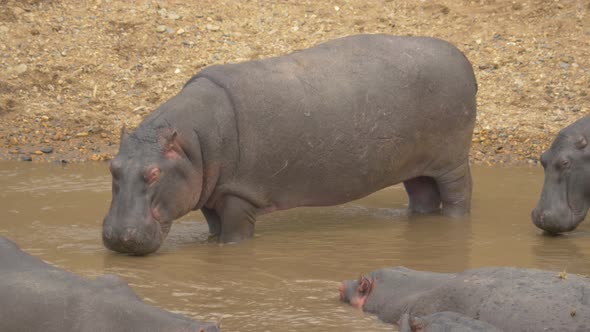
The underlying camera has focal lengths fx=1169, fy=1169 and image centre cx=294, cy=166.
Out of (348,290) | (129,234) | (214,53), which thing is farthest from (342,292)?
(214,53)

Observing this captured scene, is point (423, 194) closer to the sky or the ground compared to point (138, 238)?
closer to the ground

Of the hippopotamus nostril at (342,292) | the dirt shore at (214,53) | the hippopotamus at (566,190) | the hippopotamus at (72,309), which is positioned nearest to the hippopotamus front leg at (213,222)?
the hippopotamus nostril at (342,292)

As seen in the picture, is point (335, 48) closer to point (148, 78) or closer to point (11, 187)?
point (11, 187)

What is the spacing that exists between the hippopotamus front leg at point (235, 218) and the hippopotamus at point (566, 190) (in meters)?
2.06

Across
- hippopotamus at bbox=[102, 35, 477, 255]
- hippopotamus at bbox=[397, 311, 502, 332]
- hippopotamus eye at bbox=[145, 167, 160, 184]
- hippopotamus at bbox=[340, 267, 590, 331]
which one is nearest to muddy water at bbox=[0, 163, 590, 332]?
hippopotamus at bbox=[340, 267, 590, 331]

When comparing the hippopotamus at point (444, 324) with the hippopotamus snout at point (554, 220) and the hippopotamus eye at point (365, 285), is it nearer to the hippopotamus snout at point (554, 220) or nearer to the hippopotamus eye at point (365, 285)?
the hippopotamus eye at point (365, 285)

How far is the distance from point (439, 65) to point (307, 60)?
1064 millimetres

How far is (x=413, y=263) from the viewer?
25.1 feet

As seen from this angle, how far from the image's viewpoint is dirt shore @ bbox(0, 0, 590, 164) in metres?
12.7

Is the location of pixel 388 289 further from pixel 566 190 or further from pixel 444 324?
pixel 566 190

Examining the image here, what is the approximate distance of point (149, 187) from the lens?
777 cm

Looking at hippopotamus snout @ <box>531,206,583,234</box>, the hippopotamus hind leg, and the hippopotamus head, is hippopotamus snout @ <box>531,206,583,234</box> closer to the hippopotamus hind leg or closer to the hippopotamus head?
the hippopotamus hind leg

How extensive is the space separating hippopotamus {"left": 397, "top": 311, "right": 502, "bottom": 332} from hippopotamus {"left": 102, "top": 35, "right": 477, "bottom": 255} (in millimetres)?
2743

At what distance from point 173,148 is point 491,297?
2888 millimetres
